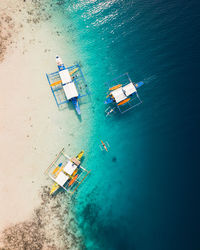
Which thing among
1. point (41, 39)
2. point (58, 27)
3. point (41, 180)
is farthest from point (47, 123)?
point (58, 27)

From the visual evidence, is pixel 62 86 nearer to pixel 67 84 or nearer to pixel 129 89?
pixel 67 84

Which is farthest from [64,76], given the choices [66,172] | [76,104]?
[66,172]

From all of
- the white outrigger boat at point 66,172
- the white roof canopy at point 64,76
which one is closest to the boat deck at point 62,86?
the white roof canopy at point 64,76

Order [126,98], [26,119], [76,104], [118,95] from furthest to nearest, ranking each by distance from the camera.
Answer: [126,98]
[76,104]
[118,95]
[26,119]

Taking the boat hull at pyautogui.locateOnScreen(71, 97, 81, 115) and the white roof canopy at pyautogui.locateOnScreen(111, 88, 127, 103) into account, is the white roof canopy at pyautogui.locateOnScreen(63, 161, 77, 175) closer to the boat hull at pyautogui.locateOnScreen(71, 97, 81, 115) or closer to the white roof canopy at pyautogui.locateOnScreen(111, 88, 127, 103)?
the boat hull at pyautogui.locateOnScreen(71, 97, 81, 115)

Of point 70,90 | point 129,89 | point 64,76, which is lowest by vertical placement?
point 129,89

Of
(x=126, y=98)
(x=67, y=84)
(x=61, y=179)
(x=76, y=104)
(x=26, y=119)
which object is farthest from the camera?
(x=126, y=98)
